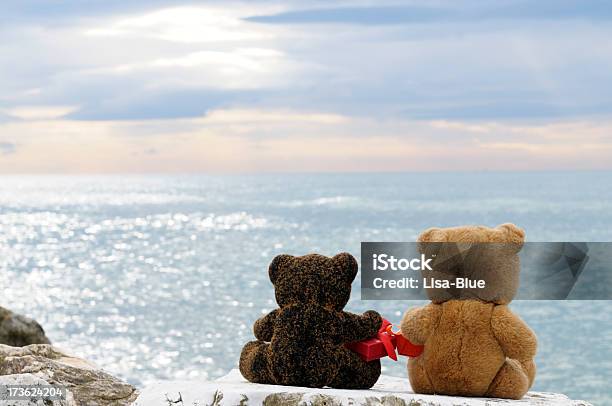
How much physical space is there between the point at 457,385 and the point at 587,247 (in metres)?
0.88

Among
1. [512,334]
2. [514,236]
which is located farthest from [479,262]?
[512,334]

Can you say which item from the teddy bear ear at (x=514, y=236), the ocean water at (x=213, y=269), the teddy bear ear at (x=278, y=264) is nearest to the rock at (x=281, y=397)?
the teddy bear ear at (x=278, y=264)

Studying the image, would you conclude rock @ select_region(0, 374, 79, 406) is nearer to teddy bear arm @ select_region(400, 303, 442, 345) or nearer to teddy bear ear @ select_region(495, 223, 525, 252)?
teddy bear arm @ select_region(400, 303, 442, 345)

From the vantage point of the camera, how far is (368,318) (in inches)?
137

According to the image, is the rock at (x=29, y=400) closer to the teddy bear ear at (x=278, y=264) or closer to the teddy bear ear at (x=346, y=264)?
the teddy bear ear at (x=278, y=264)

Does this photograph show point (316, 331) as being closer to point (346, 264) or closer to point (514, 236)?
point (346, 264)

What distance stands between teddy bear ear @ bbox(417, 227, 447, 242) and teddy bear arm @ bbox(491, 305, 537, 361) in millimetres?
380

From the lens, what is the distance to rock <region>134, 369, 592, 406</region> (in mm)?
3188

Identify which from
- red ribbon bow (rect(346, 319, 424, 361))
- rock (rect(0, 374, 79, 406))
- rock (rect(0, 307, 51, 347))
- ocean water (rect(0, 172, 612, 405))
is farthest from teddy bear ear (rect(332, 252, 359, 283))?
ocean water (rect(0, 172, 612, 405))

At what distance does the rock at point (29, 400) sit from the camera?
3.83 meters

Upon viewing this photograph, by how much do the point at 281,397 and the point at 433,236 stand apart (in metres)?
0.95

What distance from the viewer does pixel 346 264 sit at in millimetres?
3484

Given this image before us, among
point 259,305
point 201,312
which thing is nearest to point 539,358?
point 259,305

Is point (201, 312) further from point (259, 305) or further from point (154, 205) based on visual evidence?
point (154, 205)
